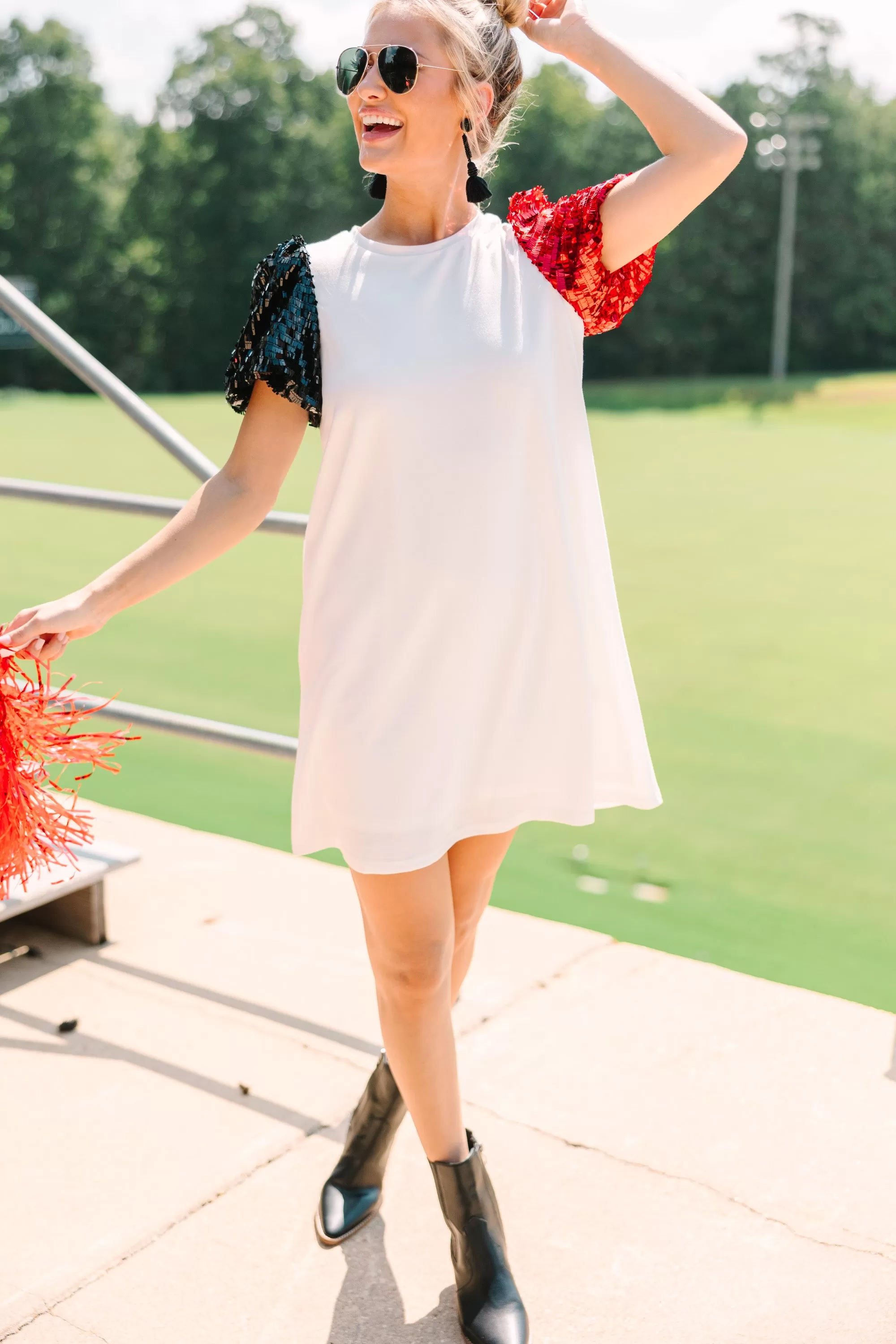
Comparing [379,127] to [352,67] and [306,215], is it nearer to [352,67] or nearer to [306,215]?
[352,67]

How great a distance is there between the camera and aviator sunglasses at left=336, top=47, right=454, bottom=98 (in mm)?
1605

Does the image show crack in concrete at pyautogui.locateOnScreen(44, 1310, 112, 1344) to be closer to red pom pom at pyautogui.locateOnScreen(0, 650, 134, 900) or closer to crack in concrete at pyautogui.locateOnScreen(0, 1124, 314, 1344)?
crack in concrete at pyautogui.locateOnScreen(0, 1124, 314, 1344)

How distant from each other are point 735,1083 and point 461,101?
5.17ft

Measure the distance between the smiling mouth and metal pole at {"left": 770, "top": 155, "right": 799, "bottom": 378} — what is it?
39.9 m

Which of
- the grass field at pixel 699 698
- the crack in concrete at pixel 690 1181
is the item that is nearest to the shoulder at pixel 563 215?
the crack in concrete at pixel 690 1181

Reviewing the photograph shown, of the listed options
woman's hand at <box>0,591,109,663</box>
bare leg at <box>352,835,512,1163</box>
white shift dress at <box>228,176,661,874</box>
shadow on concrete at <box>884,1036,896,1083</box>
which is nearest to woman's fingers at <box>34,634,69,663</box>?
woman's hand at <box>0,591,109,663</box>

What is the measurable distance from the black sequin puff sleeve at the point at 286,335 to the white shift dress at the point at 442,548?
15mm

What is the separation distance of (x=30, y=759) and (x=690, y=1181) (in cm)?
113

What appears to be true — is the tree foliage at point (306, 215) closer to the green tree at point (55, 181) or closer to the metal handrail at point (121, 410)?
the green tree at point (55, 181)

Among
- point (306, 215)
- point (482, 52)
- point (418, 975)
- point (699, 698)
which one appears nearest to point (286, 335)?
point (482, 52)

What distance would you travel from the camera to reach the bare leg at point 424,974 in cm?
170

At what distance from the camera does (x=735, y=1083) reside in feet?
7.61

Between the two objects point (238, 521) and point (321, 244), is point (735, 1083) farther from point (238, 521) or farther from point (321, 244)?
point (321, 244)

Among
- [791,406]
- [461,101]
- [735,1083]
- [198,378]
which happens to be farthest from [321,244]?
[198,378]
